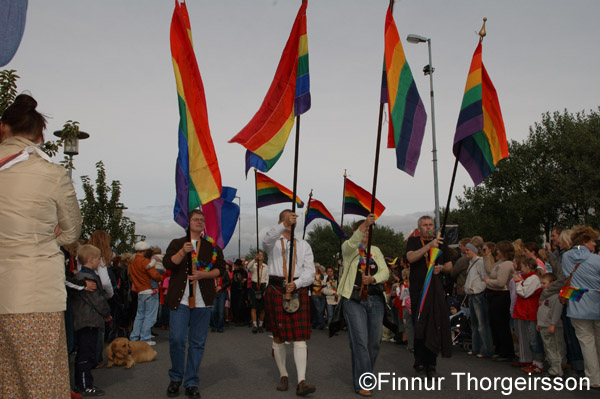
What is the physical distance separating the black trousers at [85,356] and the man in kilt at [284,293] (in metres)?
2.26

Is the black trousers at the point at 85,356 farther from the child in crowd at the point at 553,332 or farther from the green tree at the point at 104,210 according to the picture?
the green tree at the point at 104,210

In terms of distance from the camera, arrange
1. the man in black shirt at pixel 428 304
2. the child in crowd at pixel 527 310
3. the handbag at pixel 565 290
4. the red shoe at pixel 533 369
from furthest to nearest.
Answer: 1. the child in crowd at pixel 527 310
2. the red shoe at pixel 533 369
3. the man in black shirt at pixel 428 304
4. the handbag at pixel 565 290

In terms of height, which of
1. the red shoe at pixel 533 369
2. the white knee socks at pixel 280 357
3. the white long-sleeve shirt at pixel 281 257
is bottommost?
the red shoe at pixel 533 369

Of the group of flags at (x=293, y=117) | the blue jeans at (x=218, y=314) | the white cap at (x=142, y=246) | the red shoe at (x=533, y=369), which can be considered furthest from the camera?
the blue jeans at (x=218, y=314)

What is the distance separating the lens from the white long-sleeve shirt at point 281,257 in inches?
268

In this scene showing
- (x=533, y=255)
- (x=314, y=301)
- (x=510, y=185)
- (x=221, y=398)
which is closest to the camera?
(x=221, y=398)

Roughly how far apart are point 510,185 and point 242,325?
2549 centimetres

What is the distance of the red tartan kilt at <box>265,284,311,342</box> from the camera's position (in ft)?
21.7

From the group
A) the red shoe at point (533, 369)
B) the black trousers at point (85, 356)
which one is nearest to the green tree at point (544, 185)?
the red shoe at point (533, 369)

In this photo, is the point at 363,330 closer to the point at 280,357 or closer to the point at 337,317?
the point at 337,317

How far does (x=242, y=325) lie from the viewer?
56.9 feet

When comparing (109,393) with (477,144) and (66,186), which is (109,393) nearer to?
(66,186)

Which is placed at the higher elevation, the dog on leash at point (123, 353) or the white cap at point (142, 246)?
the white cap at point (142, 246)

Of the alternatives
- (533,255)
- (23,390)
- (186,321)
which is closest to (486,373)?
(533,255)
